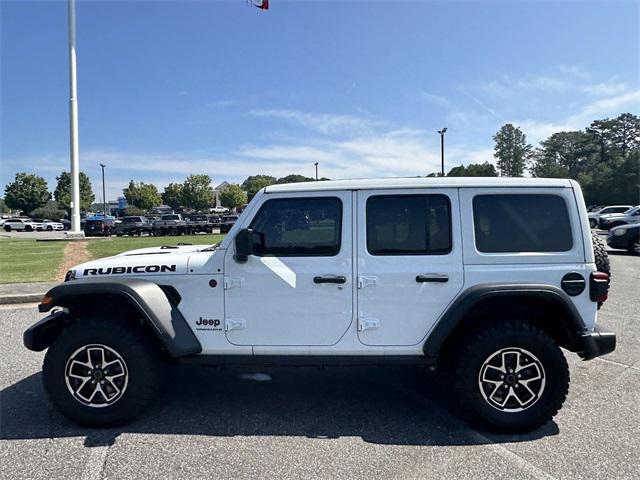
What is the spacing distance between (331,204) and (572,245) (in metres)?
1.89

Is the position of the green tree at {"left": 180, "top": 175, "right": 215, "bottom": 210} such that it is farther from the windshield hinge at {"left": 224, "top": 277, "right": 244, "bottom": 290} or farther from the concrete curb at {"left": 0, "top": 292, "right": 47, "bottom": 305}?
the windshield hinge at {"left": 224, "top": 277, "right": 244, "bottom": 290}

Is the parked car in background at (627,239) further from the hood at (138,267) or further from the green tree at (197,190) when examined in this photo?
the green tree at (197,190)

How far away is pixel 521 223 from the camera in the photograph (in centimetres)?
331

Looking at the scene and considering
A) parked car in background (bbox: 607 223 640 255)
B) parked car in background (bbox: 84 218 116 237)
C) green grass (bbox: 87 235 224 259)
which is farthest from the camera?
parked car in background (bbox: 84 218 116 237)

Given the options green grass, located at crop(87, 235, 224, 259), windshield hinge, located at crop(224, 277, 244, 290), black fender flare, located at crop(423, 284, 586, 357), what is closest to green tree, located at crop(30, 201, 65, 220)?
green grass, located at crop(87, 235, 224, 259)

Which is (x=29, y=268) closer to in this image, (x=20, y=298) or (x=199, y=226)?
(x=20, y=298)

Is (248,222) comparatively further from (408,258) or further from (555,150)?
(555,150)

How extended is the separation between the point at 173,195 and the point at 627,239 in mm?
78823

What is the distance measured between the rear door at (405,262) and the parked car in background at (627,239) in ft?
48.0

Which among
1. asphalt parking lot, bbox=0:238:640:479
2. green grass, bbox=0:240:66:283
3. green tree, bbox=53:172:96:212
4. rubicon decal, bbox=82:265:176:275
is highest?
green tree, bbox=53:172:96:212

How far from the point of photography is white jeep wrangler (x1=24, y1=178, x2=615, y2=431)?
320 centimetres

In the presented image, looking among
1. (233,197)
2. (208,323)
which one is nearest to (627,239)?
(208,323)

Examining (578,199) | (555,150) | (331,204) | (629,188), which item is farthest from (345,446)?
(555,150)

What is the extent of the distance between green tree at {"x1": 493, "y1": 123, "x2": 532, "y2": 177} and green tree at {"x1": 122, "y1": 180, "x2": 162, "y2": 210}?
66851 mm
